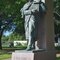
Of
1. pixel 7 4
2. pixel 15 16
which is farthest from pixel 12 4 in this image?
pixel 15 16

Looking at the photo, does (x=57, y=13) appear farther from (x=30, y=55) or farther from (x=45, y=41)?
(x=30, y=55)

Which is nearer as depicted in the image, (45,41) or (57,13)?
(45,41)

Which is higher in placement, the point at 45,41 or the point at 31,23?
the point at 31,23

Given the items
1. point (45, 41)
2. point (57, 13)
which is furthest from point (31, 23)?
point (57, 13)

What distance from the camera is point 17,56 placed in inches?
457

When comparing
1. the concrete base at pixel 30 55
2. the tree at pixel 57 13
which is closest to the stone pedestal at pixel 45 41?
the concrete base at pixel 30 55

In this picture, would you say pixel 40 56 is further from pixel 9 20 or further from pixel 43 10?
pixel 9 20

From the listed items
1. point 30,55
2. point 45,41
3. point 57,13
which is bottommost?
point 30,55

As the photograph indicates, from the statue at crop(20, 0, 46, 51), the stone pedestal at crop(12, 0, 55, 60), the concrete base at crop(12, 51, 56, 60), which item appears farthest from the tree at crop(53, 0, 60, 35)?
the statue at crop(20, 0, 46, 51)

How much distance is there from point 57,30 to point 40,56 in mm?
24825

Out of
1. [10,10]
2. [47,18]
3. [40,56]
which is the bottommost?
[40,56]

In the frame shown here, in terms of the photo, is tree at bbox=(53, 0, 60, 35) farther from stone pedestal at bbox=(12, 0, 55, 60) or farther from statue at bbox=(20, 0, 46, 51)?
statue at bbox=(20, 0, 46, 51)

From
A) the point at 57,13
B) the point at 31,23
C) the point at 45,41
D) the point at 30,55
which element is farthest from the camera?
the point at 57,13

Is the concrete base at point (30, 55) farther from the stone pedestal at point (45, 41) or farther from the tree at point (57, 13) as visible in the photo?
the tree at point (57, 13)
